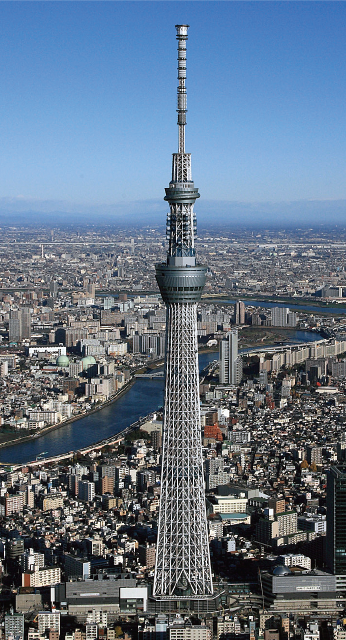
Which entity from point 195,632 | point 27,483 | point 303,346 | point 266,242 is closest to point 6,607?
point 195,632

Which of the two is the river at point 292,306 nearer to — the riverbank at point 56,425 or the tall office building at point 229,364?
the tall office building at point 229,364

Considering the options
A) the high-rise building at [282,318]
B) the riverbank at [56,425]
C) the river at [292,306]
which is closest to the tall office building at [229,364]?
the riverbank at [56,425]

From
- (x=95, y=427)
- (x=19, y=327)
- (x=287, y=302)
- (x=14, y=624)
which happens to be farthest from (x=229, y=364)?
(x=287, y=302)

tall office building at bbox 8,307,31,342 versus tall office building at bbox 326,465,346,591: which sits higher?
tall office building at bbox 8,307,31,342

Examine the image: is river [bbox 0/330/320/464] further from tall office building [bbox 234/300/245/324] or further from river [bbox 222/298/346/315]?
river [bbox 222/298/346/315]

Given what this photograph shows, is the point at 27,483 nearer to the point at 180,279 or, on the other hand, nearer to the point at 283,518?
the point at 283,518

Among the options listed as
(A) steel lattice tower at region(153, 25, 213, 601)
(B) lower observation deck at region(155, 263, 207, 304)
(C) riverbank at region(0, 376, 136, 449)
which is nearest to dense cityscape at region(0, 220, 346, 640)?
(C) riverbank at region(0, 376, 136, 449)

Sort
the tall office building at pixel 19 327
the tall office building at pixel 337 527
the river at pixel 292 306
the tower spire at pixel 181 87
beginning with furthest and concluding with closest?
the river at pixel 292 306 → the tall office building at pixel 19 327 → the tall office building at pixel 337 527 → the tower spire at pixel 181 87
